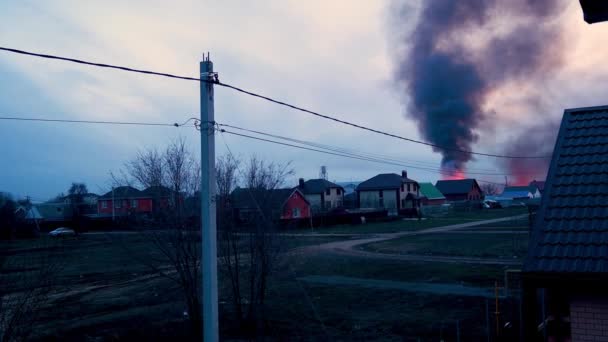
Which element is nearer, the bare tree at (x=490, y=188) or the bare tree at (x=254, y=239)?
the bare tree at (x=254, y=239)

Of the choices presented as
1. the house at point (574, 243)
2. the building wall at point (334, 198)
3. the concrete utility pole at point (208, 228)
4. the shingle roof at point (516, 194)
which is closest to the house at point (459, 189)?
the shingle roof at point (516, 194)

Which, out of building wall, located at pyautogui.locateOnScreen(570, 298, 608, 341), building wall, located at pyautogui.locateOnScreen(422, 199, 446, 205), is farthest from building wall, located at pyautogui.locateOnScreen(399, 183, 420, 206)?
building wall, located at pyautogui.locateOnScreen(570, 298, 608, 341)

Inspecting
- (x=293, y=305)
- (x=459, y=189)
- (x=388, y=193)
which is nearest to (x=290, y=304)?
(x=293, y=305)

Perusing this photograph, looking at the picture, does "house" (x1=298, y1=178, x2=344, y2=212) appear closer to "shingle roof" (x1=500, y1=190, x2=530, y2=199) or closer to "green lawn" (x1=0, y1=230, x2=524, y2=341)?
"shingle roof" (x1=500, y1=190, x2=530, y2=199)

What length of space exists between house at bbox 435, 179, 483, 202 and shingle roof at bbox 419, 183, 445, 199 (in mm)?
4078

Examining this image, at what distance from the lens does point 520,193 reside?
3932 inches

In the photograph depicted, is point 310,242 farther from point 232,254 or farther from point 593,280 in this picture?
point 593,280

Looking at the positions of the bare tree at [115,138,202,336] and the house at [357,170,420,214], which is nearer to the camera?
the bare tree at [115,138,202,336]

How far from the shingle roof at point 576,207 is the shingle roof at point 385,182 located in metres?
69.8

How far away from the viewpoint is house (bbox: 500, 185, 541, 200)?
9831 cm

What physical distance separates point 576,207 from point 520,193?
101012 millimetres

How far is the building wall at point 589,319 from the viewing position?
18.7ft

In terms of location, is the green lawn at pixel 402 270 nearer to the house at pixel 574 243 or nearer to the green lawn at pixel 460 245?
the green lawn at pixel 460 245

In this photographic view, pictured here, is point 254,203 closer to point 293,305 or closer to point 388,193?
point 293,305
